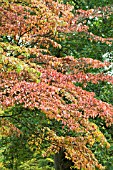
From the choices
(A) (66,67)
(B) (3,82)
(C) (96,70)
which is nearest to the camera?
(B) (3,82)

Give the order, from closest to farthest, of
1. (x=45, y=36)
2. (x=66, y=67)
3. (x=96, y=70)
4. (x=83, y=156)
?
(x=83, y=156)
(x=66, y=67)
(x=45, y=36)
(x=96, y=70)

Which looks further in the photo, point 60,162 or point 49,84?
point 60,162

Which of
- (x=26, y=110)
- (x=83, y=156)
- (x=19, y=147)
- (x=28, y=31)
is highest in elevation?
(x=28, y=31)

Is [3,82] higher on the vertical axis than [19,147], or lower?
higher

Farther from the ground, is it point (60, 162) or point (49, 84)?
point (49, 84)

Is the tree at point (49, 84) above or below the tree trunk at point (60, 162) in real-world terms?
above

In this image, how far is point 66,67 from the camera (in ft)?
20.4

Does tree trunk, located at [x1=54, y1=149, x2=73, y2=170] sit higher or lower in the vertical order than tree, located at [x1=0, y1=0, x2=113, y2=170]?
lower

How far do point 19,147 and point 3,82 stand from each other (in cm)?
490

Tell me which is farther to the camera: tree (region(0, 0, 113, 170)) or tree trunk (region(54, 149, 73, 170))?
tree trunk (region(54, 149, 73, 170))

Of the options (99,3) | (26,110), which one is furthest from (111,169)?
(99,3)

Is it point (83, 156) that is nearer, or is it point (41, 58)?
point (83, 156)

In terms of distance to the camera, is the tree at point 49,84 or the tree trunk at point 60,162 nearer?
the tree at point 49,84

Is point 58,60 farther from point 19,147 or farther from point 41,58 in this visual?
point 19,147
